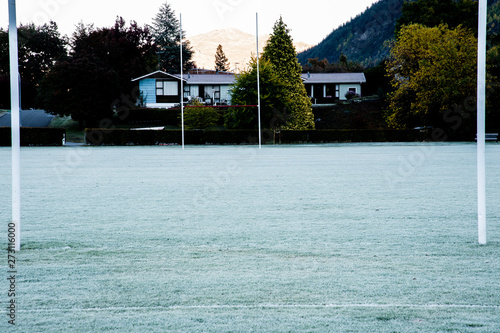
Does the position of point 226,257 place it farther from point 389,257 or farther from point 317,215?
point 317,215

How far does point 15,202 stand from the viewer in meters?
4.90

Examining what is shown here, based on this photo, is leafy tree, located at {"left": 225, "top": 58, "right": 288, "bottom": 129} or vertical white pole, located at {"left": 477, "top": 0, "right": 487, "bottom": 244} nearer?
vertical white pole, located at {"left": 477, "top": 0, "right": 487, "bottom": 244}

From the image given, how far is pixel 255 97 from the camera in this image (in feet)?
117

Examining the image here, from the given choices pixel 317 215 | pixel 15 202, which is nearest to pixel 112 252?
pixel 15 202

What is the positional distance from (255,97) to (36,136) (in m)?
15.0

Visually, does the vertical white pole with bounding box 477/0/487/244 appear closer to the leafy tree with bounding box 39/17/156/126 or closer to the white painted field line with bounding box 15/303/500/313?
the white painted field line with bounding box 15/303/500/313

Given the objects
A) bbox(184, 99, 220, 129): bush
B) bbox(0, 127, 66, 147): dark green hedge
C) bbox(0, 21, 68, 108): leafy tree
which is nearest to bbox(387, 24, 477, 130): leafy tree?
bbox(184, 99, 220, 129): bush

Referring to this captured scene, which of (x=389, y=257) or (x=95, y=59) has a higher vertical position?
(x=95, y=59)

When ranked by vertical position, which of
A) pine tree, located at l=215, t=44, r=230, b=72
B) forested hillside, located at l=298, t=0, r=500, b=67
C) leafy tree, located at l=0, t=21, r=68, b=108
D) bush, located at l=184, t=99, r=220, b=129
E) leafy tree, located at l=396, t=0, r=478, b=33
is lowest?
bush, located at l=184, t=99, r=220, b=129

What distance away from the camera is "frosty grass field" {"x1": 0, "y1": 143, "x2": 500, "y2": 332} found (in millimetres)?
3180

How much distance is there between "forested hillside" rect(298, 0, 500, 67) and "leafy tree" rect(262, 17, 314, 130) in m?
98.8

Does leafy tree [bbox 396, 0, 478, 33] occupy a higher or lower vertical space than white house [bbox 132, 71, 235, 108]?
higher

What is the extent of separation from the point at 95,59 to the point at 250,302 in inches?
1797

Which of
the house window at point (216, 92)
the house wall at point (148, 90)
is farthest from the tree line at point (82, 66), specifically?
the house window at point (216, 92)
